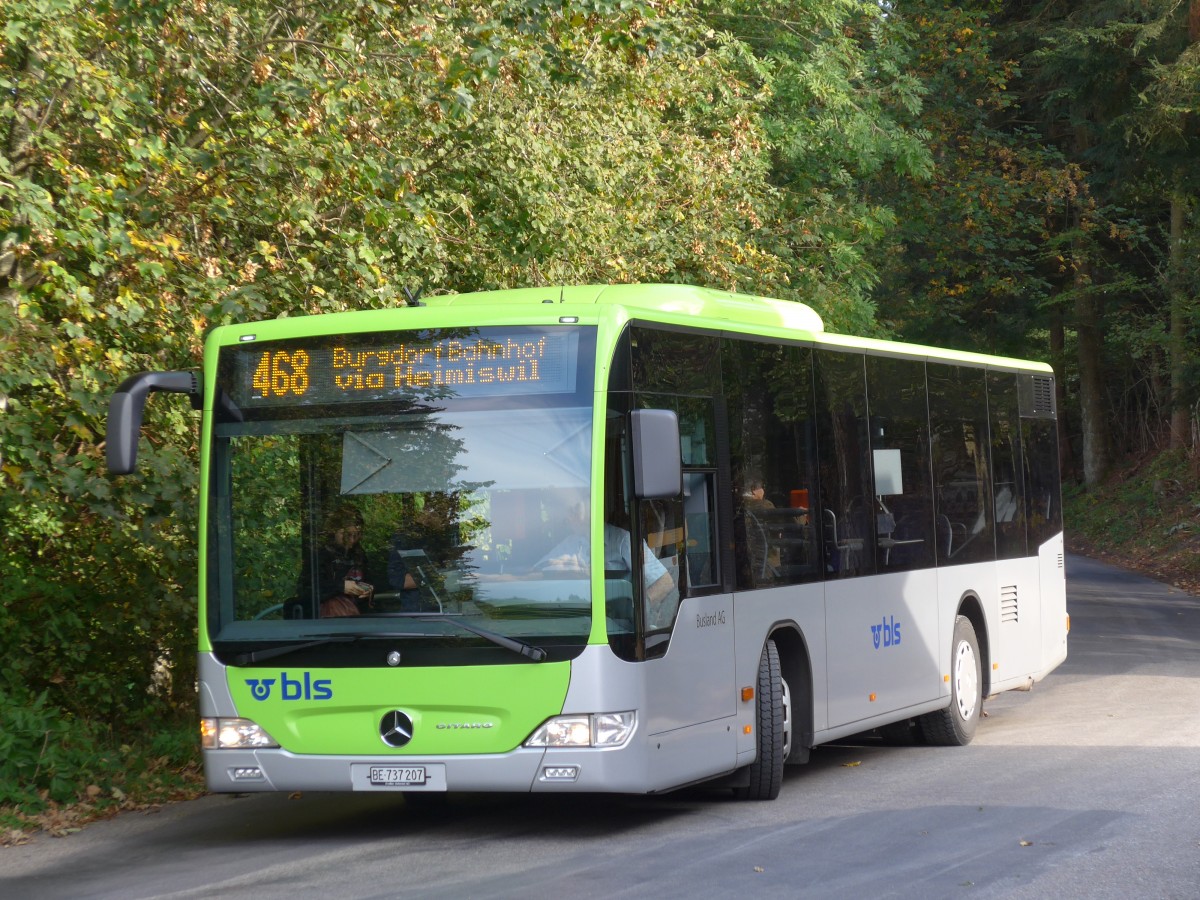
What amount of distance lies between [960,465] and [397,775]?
6556 millimetres

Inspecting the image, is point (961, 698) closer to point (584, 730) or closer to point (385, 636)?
point (584, 730)

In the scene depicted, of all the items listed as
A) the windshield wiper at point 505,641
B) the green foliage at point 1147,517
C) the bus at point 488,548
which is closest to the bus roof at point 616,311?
the bus at point 488,548

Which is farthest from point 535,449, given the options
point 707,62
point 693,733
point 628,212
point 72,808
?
point 707,62

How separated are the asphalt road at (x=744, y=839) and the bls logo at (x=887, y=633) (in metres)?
0.89

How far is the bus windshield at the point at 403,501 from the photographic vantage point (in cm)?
911

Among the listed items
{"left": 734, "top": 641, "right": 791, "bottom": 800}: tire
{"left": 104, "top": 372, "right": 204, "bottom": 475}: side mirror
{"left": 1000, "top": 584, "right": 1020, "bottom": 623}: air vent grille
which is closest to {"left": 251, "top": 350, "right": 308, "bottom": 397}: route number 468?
{"left": 104, "top": 372, "right": 204, "bottom": 475}: side mirror

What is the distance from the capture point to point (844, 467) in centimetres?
1218

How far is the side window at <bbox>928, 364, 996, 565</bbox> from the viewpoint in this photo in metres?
13.8

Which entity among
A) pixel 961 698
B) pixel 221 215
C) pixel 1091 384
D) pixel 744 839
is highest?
pixel 1091 384

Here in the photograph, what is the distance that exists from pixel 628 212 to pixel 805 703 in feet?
30.8

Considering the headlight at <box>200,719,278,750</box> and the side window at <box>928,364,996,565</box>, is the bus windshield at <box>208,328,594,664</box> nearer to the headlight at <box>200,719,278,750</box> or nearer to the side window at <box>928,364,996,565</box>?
the headlight at <box>200,719,278,750</box>

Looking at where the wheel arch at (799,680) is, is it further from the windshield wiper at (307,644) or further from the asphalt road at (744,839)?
the windshield wiper at (307,644)

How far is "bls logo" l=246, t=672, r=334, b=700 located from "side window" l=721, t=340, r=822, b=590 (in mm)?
2585

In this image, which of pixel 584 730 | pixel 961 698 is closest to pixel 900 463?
pixel 961 698
